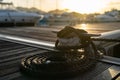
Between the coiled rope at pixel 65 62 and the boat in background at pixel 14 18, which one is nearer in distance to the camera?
the coiled rope at pixel 65 62

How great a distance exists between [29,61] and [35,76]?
45 cm

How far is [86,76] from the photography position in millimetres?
2494

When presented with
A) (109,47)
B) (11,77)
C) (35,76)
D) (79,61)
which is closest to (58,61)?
(79,61)

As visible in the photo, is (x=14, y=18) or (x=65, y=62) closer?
(x=65, y=62)

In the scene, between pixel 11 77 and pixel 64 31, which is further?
pixel 64 31

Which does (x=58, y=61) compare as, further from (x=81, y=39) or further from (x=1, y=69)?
(x=1, y=69)

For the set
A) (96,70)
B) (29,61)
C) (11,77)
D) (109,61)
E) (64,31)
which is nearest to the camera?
(11,77)

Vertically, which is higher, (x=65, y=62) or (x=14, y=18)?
(x=14, y=18)

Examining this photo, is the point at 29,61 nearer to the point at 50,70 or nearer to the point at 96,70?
the point at 50,70

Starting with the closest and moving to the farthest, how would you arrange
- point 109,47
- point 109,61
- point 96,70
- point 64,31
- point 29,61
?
point 96,70 < point 29,61 < point 109,61 < point 64,31 < point 109,47

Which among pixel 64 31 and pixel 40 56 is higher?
pixel 64 31

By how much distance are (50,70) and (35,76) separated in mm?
203

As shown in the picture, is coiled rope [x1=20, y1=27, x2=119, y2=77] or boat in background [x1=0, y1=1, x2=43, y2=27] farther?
boat in background [x1=0, y1=1, x2=43, y2=27]

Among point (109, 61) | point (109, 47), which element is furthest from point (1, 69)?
point (109, 47)
